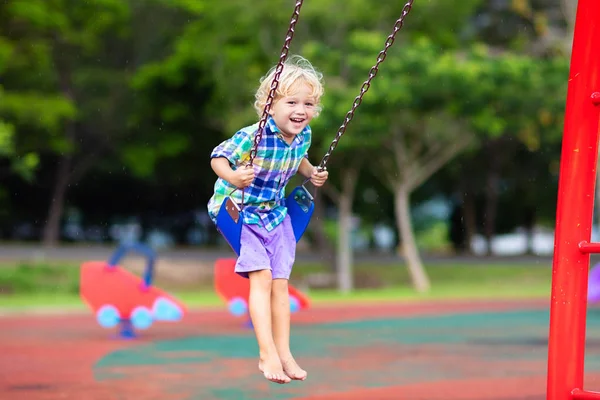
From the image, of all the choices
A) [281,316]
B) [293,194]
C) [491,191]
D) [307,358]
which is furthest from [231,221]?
[491,191]

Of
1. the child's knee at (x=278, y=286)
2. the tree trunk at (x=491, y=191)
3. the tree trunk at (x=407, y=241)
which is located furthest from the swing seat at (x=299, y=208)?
the tree trunk at (x=491, y=191)

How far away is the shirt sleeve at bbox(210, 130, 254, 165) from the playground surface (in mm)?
2758

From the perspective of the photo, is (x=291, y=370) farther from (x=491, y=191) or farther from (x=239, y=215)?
(x=491, y=191)

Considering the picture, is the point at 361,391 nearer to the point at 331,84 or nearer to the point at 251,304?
the point at 251,304

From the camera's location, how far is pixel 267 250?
14.5 feet

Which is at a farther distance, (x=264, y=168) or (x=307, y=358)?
(x=307, y=358)

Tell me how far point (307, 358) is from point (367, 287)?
14162 mm

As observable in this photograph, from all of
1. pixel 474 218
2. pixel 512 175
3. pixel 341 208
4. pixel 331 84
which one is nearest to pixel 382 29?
pixel 331 84

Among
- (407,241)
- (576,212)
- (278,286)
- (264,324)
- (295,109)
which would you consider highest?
(407,241)

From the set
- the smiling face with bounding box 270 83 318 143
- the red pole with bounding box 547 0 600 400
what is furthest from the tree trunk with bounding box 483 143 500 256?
the smiling face with bounding box 270 83 318 143

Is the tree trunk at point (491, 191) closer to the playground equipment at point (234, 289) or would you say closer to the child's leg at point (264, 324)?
the playground equipment at point (234, 289)

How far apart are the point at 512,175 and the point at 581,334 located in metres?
31.2

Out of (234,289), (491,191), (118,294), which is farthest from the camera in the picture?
(491,191)

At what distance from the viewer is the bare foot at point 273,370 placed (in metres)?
4.18
